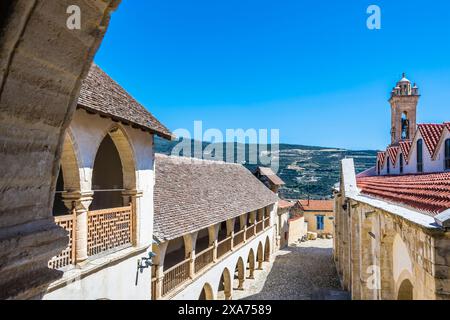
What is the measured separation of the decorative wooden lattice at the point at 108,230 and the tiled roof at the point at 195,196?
1.59 m

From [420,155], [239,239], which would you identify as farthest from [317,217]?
[420,155]

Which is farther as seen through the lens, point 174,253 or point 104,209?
point 174,253

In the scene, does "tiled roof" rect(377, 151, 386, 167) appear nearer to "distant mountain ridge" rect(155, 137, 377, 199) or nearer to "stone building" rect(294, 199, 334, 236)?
"stone building" rect(294, 199, 334, 236)

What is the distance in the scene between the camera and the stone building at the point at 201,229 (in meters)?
10.6

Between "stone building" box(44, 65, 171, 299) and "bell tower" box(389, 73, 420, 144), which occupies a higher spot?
"bell tower" box(389, 73, 420, 144)

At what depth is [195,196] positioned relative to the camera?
14852 mm

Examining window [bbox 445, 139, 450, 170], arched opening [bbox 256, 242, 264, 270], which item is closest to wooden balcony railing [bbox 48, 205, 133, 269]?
window [bbox 445, 139, 450, 170]

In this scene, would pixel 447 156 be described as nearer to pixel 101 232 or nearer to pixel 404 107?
pixel 404 107

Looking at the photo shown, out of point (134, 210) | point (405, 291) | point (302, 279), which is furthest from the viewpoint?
point (302, 279)

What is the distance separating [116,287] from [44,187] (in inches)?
251

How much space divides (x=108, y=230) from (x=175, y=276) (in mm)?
4959

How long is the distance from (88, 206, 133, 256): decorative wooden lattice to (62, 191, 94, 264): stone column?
28 centimetres

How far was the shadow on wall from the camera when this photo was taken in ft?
55.4

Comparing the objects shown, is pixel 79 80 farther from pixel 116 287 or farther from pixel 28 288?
pixel 116 287
